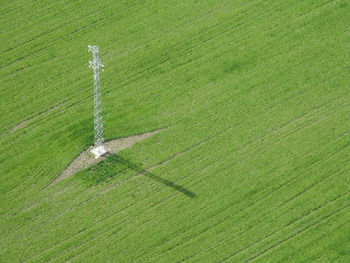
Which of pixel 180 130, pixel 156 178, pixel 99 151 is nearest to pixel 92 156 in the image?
pixel 99 151

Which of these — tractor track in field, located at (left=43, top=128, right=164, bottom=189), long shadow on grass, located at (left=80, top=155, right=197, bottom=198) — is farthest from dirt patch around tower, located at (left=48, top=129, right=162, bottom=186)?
long shadow on grass, located at (left=80, top=155, right=197, bottom=198)

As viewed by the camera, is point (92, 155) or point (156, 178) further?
point (92, 155)

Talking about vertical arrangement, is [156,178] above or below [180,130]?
below

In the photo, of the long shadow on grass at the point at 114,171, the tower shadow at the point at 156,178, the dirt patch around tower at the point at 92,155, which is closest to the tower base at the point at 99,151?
the dirt patch around tower at the point at 92,155

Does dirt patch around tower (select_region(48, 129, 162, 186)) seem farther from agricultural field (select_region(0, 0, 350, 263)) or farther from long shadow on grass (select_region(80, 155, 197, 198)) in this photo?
long shadow on grass (select_region(80, 155, 197, 198))

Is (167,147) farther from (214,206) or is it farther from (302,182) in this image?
(302,182)

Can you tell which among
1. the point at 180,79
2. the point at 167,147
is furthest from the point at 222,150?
the point at 180,79

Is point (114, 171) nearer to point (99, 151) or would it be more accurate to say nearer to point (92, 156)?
point (99, 151)
